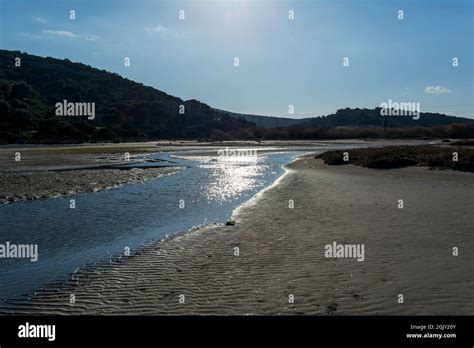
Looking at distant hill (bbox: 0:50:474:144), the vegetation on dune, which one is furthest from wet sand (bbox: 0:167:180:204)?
distant hill (bbox: 0:50:474:144)

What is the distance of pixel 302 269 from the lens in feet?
31.9

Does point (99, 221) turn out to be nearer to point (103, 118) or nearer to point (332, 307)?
point (332, 307)

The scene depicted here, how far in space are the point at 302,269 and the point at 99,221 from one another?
885cm

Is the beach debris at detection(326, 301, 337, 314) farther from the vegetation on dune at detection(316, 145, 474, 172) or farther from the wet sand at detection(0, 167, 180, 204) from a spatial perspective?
the vegetation on dune at detection(316, 145, 474, 172)

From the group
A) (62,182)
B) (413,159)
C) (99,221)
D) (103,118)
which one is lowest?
(99,221)

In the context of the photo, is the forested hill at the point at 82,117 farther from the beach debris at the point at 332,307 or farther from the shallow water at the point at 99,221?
the beach debris at the point at 332,307

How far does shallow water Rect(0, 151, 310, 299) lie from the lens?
A: 1069cm

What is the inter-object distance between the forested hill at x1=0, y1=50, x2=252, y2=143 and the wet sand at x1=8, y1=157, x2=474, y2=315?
64835mm

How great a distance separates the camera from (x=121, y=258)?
11.3 meters

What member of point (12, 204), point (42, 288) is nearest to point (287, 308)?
point (42, 288)

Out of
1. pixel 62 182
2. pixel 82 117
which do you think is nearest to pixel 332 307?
pixel 62 182

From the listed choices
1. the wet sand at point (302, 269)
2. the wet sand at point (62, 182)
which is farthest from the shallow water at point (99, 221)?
the wet sand at point (62, 182)

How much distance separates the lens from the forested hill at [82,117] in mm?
97250

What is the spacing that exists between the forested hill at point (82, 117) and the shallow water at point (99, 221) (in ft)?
180
